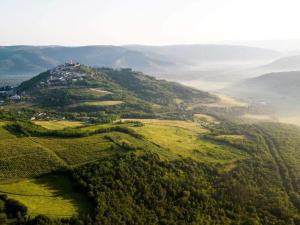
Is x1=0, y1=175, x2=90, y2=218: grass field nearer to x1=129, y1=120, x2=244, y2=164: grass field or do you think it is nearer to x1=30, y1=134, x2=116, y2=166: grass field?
x1=30, y1=134, x2=116, y2=166: grass field

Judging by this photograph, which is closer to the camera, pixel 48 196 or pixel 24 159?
pixel 48 196

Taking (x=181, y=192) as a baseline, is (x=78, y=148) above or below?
above

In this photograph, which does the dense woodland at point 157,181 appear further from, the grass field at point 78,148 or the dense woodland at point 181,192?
the grass field at point 78,148

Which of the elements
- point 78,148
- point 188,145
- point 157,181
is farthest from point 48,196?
point 188,145

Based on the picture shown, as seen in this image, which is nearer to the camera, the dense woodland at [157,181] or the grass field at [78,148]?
the dense woodland at [157,181]

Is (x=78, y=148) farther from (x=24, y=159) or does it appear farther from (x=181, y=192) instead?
(x=181, y=192)

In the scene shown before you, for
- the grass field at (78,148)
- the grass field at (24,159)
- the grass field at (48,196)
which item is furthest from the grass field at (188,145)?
the grass field at (48,196)

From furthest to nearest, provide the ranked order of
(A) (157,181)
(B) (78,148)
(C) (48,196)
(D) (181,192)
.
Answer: (B) (78,148)
(A) (157,181)
(D) (181,192)
(C) (48,196)

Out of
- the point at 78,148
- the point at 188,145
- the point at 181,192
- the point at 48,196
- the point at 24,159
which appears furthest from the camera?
the point at 188,145

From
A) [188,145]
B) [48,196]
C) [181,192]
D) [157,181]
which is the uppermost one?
[48,196]
